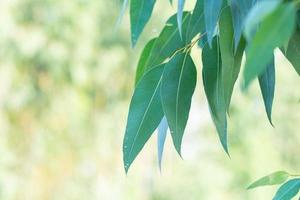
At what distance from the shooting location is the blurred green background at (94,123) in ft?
10.5

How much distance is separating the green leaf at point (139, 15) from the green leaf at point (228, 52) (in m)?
0.06

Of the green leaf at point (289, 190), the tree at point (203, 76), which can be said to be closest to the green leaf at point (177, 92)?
the tree at point (203, 76)

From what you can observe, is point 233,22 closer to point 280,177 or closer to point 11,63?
point 280,177

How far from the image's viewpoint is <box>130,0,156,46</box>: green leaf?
60 centimetres

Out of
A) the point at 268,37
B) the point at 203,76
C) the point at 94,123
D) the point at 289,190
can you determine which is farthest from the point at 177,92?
the point at 94,123

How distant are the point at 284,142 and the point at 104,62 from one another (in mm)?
909

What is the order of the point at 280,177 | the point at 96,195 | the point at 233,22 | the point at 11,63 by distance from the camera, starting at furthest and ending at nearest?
the point at 96,195, the point at 11,63, the point at 280,177, the point at 233,22

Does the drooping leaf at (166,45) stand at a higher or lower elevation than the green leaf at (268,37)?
lower

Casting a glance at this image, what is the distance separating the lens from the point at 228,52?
57 centimetres

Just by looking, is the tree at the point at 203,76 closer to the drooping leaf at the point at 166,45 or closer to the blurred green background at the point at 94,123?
the drooping leaf at the point at 166,45

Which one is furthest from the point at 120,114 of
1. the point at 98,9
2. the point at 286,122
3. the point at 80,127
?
the point at 286,122

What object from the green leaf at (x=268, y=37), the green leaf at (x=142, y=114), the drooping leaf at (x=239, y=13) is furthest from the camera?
the green leaf at (x=142, y=114)

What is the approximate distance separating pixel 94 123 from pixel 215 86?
9.45ft

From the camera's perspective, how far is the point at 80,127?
11.1ft
